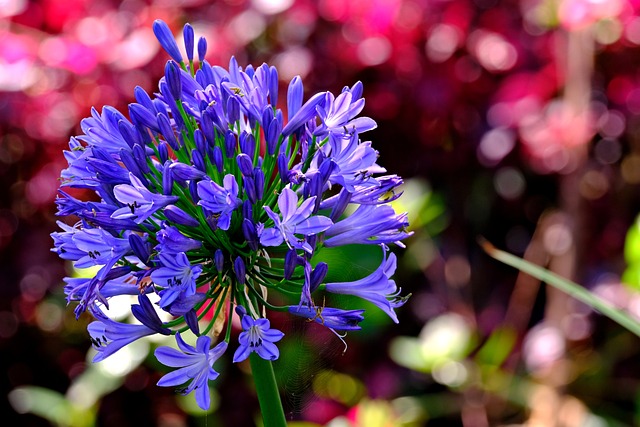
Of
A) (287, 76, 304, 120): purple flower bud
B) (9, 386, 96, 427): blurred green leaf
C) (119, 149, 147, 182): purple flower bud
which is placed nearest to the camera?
(119, 149, 147, 182): purple flower bud

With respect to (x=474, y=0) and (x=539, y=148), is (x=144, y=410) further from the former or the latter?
(x=474, y=0)

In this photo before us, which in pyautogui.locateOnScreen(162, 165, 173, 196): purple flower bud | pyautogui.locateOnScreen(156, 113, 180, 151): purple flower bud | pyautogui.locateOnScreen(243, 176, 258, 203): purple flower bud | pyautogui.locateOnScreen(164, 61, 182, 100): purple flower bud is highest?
pyautogui.locateOnScreen(164, 61, 182, 100): purple flower bud

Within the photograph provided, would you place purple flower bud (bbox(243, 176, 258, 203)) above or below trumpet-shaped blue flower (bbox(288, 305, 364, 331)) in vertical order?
above

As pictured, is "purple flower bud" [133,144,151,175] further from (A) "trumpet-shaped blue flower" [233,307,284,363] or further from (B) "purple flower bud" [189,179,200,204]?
(A) "trumpet-shaped blue flower" [233,307,284,363]

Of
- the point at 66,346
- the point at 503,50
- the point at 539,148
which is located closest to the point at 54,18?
the point at 66,346

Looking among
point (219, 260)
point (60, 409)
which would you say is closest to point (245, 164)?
point (219, 260)

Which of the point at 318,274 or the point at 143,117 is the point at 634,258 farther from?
the point at 143,117

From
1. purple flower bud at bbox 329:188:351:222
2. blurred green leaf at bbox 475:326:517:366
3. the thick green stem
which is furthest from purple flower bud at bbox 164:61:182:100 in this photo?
blurred green leaf at bbox 475:326:517:366

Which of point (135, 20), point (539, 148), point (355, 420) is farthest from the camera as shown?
point (135, 20)
